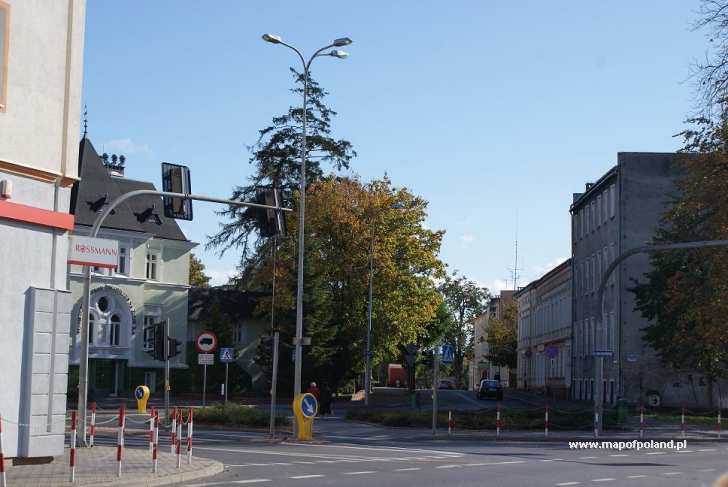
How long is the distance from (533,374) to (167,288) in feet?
138

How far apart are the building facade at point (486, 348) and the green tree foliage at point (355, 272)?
6140cm

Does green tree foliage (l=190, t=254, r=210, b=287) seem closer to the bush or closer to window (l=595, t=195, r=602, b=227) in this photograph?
window (l=595, t=195, r=602, b=227)

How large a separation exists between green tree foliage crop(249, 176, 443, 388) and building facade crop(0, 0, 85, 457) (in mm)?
42835

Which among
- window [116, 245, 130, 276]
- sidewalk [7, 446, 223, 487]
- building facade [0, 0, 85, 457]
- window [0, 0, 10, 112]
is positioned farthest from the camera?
window [116, 245, 130, 276]

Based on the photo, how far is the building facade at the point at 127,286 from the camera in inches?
2594

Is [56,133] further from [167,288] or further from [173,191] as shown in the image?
[167,288]

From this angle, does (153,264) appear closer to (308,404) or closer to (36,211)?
(308,404)

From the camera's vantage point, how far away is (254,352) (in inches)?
3044

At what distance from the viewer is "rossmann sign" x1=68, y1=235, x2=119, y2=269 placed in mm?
19922

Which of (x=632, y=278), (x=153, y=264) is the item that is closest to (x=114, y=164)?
(x=153, y=264)

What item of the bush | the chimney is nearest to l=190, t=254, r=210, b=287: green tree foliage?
the chimney

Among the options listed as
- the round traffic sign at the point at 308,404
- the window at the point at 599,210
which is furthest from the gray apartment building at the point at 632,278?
the round traffic sign at the point at 308,404

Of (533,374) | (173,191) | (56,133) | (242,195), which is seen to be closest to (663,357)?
(242,195)

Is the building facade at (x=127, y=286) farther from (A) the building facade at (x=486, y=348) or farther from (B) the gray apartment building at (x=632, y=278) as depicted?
(A) the building facade at (x=486, y=348)
